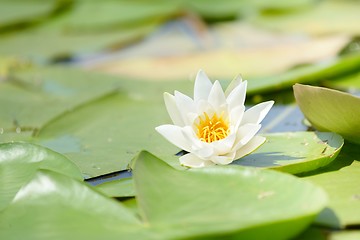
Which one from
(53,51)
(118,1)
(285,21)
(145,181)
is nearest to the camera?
(145,181)

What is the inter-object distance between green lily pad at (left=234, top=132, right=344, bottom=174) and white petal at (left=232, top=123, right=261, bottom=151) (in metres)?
0.04

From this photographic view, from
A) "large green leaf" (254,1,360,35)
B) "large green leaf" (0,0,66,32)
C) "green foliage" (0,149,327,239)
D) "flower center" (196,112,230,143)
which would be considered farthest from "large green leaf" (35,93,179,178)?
"large green leaf" (0,0,66,32)

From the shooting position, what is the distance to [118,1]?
2.74 meters

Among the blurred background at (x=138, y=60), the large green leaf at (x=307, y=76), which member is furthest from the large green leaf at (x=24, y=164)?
the large green leaf at (x=307, y=76)

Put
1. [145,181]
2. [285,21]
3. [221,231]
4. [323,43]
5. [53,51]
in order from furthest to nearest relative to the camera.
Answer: [285,21]
[53,51]
[323,43]
[145,181]
[221,231]

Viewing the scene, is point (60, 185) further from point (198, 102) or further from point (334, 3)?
point (334, 3)

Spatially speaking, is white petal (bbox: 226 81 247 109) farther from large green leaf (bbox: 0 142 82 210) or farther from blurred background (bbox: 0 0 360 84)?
blurred background (bbox: 0 0 360 84)

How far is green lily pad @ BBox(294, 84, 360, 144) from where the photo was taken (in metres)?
1.06

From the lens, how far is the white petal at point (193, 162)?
102 cm

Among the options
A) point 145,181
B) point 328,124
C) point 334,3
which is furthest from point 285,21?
point 145,181

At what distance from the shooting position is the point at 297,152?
1.07m

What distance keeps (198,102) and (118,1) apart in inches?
70.1

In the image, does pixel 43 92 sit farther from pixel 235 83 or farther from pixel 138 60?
pixel 235 83

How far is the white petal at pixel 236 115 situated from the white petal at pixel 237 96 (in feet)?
0.06
